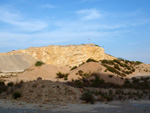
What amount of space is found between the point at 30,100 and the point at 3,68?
131ft

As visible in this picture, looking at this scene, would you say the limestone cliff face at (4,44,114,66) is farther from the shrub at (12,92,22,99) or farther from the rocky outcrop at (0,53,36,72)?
the shrub at (12,92,22,99)

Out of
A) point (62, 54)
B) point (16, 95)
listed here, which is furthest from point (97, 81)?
point (62, 54)

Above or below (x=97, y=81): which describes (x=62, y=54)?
above

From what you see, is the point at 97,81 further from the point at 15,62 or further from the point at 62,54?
the point at 62,54

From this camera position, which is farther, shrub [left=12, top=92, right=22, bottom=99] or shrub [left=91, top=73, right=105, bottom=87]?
shrub [left=91, top=73, right=105, bottom=87]

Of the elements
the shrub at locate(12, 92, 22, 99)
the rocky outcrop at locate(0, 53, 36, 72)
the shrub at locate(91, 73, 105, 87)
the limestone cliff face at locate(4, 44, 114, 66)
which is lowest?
the shrub at locate(12, 92, 22, 99)

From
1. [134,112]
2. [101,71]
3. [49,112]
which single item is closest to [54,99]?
[49,112]

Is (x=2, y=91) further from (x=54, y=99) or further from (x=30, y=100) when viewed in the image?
(x=54, y=99)

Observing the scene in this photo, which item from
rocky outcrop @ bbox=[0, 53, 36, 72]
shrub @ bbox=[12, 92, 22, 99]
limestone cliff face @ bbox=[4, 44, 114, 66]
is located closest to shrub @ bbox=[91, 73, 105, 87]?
shrub @ bbox=[12, 92, 22, 99]

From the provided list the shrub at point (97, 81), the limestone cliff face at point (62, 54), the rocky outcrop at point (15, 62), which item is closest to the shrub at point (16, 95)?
the shrub at point (97, 81)

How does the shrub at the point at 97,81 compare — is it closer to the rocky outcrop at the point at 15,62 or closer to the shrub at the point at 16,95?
the shrub at the point at 16,95

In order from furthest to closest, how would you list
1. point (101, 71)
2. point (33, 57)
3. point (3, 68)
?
1. point (33, 57)
2. point (3, 68)
3. point (101, 71)

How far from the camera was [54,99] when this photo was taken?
416 inches

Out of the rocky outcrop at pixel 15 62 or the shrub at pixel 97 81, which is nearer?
the shrub at pixel 97 81
